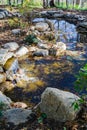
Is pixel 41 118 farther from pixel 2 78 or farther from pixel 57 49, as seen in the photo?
pixel 57 49

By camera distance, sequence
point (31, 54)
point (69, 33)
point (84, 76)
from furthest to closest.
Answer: point (69, 33) → point (31, 54) → point (84, 76)

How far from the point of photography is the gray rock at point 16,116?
4983mm

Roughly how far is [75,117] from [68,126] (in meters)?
0.21

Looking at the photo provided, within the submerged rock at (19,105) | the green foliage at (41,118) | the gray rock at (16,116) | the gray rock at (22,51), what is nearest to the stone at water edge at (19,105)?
the submerged rock at (19,105)

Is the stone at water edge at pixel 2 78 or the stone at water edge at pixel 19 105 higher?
the stone at water edge at pixel 2 78

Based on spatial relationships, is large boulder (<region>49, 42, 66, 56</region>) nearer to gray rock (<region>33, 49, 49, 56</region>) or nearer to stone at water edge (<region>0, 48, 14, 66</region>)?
gray rock (<region>33, 49, 49, 56</region>)

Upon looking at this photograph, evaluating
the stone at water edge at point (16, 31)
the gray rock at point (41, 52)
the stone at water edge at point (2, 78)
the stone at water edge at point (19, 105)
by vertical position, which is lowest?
the stone at water edge at point (19, 105)

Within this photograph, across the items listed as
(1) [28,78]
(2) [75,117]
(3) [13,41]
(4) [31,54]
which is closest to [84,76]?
(2) [75,117]

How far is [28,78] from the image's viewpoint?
8.09 meters

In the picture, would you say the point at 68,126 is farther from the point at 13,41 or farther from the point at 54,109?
the point at 13,41

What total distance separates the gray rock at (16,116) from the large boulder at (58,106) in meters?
0.37

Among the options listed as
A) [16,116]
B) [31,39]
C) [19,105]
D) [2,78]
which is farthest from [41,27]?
A: [16,116]

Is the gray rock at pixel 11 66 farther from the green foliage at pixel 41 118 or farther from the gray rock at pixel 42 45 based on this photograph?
the green foliage at pixel 41 118

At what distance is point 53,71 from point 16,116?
3634 millimetres
